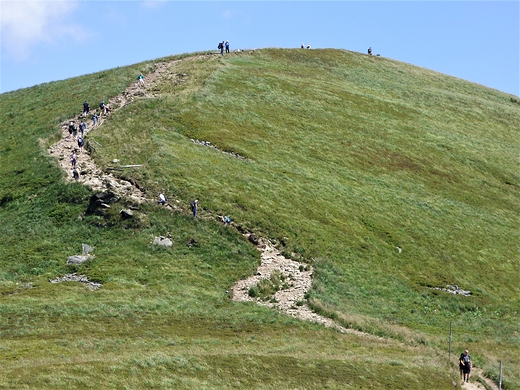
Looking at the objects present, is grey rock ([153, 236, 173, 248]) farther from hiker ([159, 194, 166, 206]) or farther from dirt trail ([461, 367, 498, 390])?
dirt trail ([461, 367, 498, 390])

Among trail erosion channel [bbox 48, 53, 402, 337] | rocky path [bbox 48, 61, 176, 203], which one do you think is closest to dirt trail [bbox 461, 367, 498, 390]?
trail erosion channel [bbox 48, 53, 402, 337]

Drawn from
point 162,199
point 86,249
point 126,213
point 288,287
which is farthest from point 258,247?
point 86,249

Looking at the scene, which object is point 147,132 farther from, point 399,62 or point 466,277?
point 399,62

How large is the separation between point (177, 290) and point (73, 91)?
62286 mm

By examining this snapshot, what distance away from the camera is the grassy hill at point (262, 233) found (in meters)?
42.4

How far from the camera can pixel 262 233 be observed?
65.8 meters

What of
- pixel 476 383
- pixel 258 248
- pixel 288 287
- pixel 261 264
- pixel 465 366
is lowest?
pixel 476 383

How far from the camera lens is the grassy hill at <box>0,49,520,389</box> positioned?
139 feet

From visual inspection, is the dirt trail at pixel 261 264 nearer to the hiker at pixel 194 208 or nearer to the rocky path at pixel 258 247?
the rocky path at pixel 258 247

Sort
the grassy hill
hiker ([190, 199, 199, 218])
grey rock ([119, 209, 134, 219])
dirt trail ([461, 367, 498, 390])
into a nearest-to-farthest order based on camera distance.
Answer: the grassy hill, dirt trail ([461, 367, 498, 390]), grey rock ([119, 209, 134, 219]), hiker ([190, 199, 199, 218])

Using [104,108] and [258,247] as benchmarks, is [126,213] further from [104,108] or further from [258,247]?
[104,108]

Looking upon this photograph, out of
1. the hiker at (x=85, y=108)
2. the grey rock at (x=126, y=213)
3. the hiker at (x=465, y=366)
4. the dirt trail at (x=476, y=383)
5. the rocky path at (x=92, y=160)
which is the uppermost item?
the hiker at (x=85, y=108)

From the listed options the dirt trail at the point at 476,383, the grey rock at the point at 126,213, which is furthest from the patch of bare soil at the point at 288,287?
the grey rock at the point at 126,213

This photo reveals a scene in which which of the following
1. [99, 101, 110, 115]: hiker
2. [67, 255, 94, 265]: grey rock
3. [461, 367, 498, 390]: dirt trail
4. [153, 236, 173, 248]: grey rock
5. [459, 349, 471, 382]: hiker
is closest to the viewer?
[461, 367, 498, 390]: dirt trail
